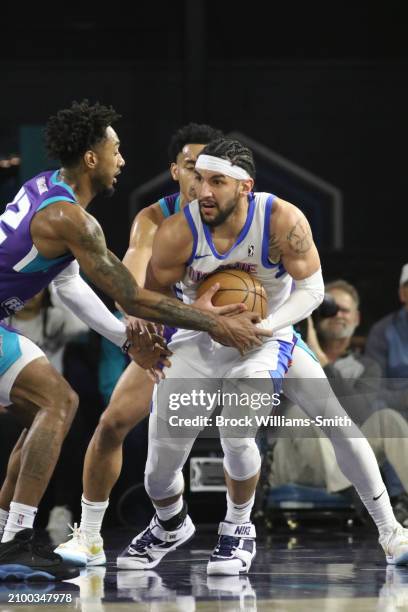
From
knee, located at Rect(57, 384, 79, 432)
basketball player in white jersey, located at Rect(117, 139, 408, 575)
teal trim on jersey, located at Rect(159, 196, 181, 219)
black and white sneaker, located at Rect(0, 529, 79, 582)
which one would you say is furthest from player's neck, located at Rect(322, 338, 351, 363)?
black and white sneaker, located at Rect(0, 529, 79, 582)

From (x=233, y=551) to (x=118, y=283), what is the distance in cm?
114

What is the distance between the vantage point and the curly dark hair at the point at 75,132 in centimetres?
464

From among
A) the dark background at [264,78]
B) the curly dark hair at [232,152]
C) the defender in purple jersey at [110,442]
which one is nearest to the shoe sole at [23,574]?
the defender in purple jersey at [110,442]

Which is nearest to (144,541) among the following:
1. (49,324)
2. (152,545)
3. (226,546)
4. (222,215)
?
(152,545)

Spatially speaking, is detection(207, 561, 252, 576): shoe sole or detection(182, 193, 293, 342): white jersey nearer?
detection(207, 561, 252, 576): shoe sole

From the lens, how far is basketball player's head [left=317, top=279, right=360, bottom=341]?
686 cm

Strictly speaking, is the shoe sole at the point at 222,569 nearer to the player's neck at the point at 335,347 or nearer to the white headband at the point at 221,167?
the white headband at the point at 221,167

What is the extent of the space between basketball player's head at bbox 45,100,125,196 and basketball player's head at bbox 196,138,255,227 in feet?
1.24

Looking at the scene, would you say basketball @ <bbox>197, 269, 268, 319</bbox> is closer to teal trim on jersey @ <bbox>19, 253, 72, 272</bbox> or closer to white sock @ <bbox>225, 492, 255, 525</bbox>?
teal trim on jersey @ <bbox>19, 253, 72, 272</bbox>

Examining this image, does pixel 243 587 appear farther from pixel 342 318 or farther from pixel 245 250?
pixel 342 318

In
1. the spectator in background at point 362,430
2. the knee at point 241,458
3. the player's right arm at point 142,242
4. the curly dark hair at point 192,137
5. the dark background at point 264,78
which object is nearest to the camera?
the knee at point 241,458

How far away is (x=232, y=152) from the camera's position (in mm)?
4680

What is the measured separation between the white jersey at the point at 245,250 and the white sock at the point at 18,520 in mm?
1152

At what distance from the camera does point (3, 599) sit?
3.72m
